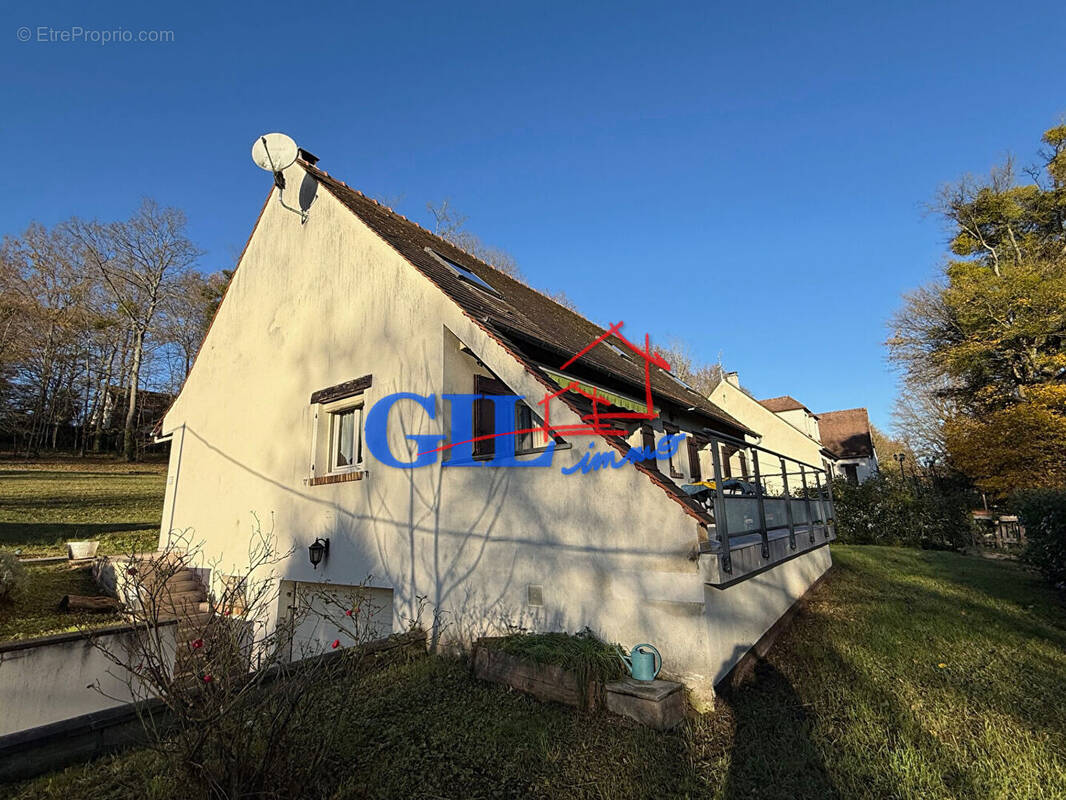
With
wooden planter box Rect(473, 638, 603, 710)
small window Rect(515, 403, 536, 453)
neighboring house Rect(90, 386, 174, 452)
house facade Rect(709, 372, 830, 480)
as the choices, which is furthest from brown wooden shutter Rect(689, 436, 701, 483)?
neighboring house Rect(90, 386, 174, 452)

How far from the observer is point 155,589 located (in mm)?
3658

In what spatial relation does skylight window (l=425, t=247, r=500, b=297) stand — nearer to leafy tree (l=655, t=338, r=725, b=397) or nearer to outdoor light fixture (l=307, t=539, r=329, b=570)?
outdoor light fixture (l=307, t=539, r=329, b=570)

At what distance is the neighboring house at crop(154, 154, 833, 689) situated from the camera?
5836 millimetres

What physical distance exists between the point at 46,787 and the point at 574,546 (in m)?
5.03

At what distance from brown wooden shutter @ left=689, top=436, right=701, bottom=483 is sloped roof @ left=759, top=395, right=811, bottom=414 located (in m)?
22.3

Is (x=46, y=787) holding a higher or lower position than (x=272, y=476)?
lower

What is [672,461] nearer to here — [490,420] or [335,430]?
[490,420]

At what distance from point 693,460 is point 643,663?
1029 centimetres

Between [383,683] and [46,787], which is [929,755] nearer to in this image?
[383,683]

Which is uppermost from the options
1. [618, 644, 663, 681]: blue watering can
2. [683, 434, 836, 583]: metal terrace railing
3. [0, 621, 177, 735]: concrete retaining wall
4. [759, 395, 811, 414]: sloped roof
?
[759, 395, 811, 414]: sloped roof

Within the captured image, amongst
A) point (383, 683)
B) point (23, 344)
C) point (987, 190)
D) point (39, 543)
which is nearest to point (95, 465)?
point (23, 344)

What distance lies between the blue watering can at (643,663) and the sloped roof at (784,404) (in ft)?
107

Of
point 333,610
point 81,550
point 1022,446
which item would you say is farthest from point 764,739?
point 1022,446

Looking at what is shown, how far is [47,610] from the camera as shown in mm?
9969
